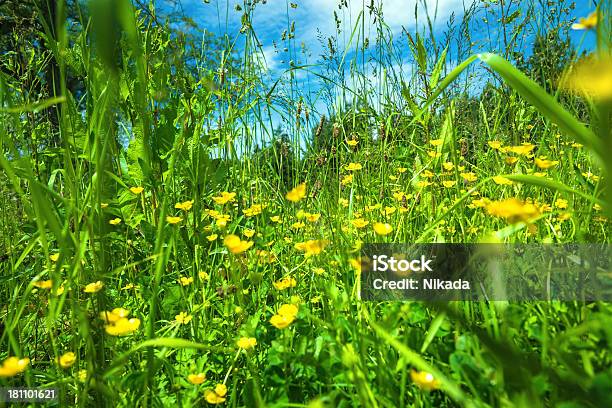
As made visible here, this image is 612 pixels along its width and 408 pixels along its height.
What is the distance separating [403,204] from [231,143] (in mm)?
813

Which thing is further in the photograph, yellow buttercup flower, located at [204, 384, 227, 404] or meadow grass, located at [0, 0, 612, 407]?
yellow buttercup flower, located at [204, 384, 227, 404]

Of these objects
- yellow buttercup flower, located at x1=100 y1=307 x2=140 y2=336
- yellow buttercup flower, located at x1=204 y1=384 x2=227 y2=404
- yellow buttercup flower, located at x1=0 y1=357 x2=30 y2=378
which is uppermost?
yellow buttercup flower, located at x1=100 y1=307 x2=140 y2=336

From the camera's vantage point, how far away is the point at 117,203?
5.99ft

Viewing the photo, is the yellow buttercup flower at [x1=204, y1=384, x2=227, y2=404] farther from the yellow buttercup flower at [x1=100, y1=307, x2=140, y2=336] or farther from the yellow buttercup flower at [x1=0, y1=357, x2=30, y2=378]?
the yellow buttercup flower at [x1=0, y1=357, x2=30, y2=378]

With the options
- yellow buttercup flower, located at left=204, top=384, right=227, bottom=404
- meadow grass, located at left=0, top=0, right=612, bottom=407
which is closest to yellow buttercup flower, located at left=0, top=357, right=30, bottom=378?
meadow grass, located at left=0, top=0, right=612, bottom=407

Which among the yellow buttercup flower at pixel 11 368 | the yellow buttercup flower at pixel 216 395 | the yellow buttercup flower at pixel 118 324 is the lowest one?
the yellow buttercup flower at pixel 216 395

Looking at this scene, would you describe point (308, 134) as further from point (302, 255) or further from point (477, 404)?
point (477, 404)

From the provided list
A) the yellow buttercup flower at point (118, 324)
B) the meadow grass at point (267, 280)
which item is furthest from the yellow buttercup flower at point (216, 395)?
the yellow buttercup flower at point (118, 324)

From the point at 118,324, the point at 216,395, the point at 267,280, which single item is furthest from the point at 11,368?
the point at 267,280

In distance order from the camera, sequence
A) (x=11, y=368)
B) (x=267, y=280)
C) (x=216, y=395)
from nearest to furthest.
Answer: (x=11, y=368) < (x=216, y=395) < (x=267, y=280)

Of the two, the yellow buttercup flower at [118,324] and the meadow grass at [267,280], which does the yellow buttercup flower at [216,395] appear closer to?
the meadow grass at [267,280]

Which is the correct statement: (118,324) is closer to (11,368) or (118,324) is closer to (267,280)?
(11,368)

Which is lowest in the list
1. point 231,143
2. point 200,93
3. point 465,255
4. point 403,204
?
point 465,255

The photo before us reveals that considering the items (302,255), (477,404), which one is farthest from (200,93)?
(477,404)
